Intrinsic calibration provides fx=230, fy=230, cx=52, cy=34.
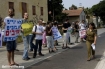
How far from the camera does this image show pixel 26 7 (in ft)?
98.0

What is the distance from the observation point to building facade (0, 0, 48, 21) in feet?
82.1

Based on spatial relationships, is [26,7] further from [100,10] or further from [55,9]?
[100,10]

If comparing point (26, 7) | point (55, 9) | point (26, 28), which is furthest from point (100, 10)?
point (26, 28)

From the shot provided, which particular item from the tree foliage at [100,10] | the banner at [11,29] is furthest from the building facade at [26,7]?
the tree foliage at [100,10]

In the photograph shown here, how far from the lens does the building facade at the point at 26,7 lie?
25016 millimetres

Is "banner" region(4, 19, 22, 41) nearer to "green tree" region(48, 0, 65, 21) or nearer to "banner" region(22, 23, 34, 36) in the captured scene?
"banner" region(22, 23, 34, 36)

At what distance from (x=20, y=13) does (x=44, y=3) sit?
9026 mm

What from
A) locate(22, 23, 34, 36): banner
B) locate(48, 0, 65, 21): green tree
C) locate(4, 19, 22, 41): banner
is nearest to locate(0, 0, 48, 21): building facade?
locate(22, 23, 34, 36): banner

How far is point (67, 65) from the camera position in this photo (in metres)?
8.92

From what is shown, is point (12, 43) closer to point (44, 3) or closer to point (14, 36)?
point (14, 36)

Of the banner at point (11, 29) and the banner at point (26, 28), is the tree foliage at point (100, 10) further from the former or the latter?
the banner at point (11, 29)

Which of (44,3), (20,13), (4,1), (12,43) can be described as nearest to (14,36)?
(12,43)

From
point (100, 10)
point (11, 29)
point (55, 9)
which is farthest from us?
point (100, 10)

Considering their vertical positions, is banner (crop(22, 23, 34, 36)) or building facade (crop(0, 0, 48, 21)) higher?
building facade (crop(0, 0, 48, 21))
